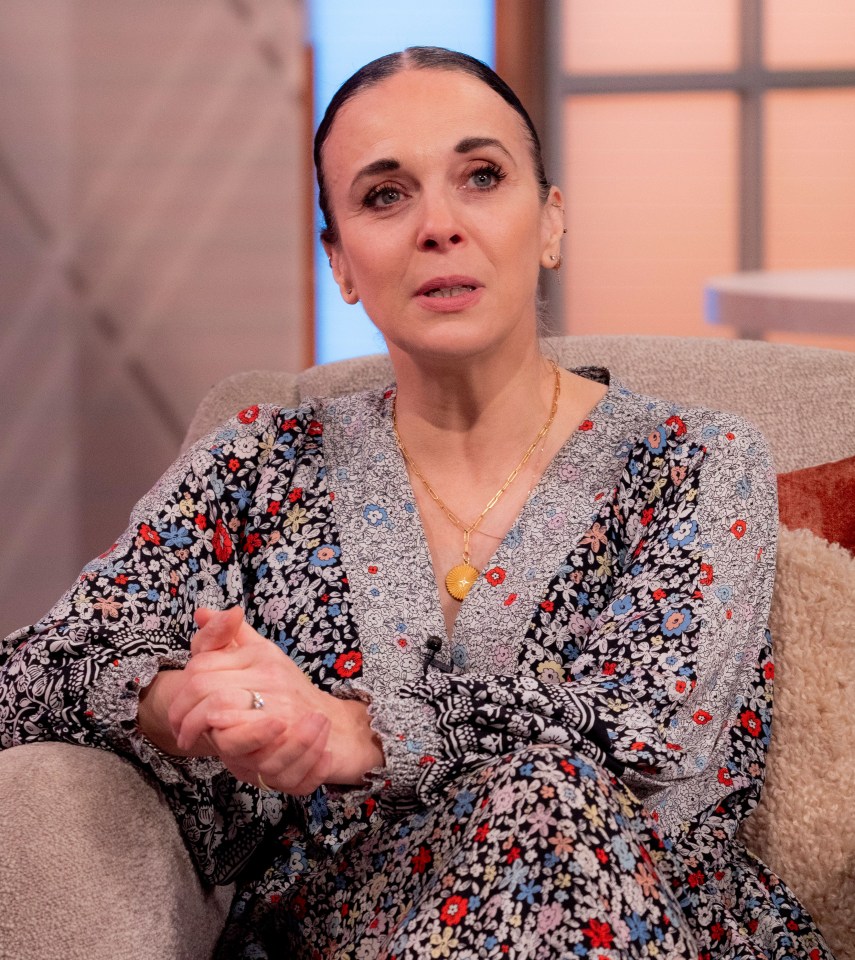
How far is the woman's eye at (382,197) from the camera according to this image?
46.6 inches

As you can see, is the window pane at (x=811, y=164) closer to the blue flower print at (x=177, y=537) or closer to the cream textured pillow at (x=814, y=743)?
the cream textured pillow at (x=814, y=743)

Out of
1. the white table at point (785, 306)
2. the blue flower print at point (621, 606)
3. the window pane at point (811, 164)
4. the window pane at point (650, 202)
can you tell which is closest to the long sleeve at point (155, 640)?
the blue flower print at point (621, 606)

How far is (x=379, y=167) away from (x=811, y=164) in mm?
2079

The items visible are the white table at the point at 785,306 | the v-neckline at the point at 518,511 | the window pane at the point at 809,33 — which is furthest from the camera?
the window pane at the point at 809,33

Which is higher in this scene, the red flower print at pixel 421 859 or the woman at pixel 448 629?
the woman at pixel 448 629

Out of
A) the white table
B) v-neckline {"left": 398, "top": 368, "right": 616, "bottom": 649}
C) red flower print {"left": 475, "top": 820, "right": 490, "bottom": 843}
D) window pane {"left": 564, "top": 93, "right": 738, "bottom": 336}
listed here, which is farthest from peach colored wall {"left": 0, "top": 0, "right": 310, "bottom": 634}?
red flower print {"left": 475, "top": 820, "right": 490, "bottom": 843}

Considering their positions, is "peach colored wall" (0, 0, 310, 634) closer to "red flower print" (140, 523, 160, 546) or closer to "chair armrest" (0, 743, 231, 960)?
"red flower print" (140, 523, 160, 546)

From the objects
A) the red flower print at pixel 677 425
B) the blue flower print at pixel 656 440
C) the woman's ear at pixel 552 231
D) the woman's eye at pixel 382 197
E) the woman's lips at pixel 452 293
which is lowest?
the blue flower print at pixel 656 440

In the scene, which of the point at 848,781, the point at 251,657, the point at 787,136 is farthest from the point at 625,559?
the point at 787,136

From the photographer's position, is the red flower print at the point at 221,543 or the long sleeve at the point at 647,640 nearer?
the long sleeve at the point at 647,640

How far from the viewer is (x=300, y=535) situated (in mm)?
1190

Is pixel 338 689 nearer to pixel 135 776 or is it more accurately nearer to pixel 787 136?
pixel 135 776

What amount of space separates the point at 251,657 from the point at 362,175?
19.1 inches

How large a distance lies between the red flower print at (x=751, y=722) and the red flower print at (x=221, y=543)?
0.48m
